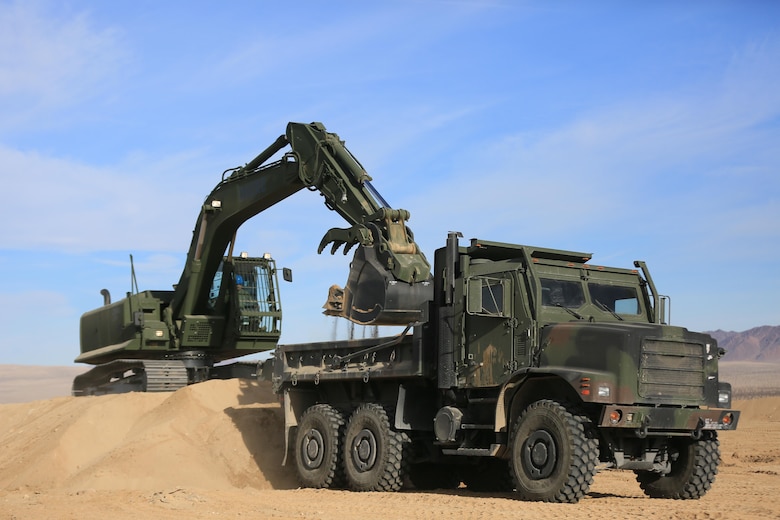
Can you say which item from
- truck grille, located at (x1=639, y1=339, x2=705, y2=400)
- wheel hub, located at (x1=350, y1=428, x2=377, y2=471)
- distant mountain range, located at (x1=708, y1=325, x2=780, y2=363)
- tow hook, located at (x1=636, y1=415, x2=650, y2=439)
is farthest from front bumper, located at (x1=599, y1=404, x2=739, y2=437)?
distant mountain range, located at (x1=708, y1=325, x2=780, y2=363)

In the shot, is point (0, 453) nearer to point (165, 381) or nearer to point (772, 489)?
Result: point (165, 381)

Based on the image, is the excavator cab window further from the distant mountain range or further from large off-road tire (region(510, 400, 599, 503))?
the distant mountain range

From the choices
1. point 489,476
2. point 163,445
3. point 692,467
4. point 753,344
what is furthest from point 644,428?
point 753,344

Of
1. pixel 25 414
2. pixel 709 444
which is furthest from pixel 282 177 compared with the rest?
pixel 709 444

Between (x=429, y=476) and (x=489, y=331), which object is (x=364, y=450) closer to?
(x=429, y=476)

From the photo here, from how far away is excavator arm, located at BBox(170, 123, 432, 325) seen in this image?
15.9 m

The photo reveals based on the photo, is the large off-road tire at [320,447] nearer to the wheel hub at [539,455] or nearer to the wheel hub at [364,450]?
the wheel hub at [364,450]

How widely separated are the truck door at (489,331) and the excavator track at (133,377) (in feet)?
32.7

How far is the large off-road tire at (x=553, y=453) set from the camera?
41.1 feet

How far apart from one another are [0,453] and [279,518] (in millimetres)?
10742

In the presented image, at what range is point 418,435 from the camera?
51.3 ft

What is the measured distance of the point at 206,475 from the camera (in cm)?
1717

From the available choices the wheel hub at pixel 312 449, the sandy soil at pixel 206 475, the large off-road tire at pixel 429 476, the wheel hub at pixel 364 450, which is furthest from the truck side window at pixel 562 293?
the wheel hub at pixel 312 449

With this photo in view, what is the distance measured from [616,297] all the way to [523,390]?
2.12 meters
